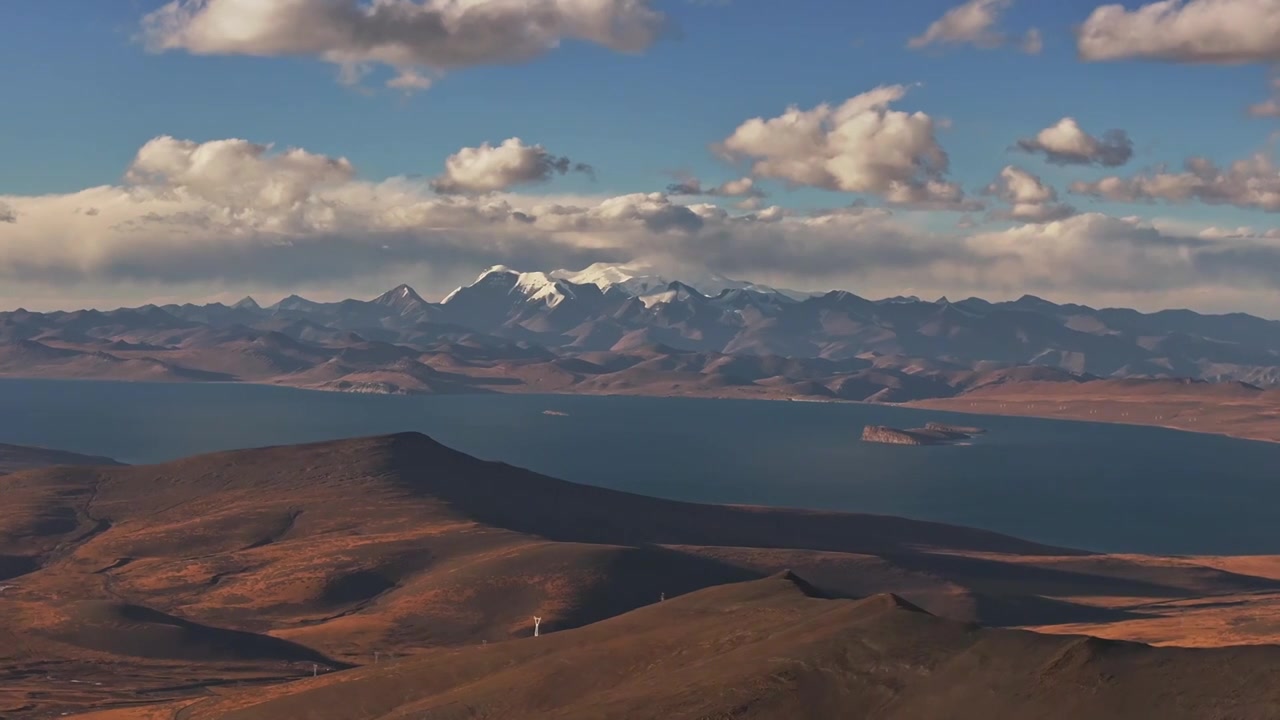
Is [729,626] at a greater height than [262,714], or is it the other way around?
[729,626]

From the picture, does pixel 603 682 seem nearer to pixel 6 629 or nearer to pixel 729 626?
pixel 729 626

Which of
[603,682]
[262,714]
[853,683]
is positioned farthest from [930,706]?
[262,714]

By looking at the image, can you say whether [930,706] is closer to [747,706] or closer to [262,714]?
[747,706]

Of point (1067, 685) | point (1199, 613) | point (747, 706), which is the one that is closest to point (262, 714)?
point (747, 706)

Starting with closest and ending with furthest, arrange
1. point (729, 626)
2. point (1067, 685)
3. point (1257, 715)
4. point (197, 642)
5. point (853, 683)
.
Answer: point (1257, 715), point (1067, 685), point (853, 683), point (729, 626), point (197, 642)

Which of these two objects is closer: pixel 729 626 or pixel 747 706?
pixel 747 706

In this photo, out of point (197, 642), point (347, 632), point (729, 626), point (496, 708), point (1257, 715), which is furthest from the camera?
point (347, 632)
